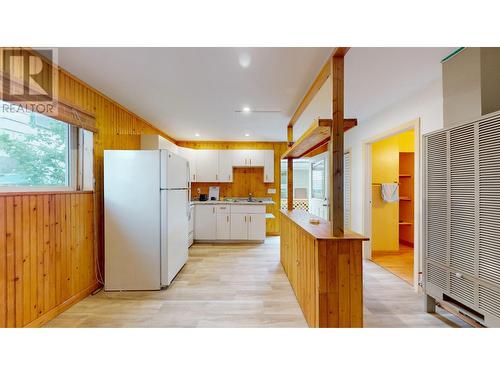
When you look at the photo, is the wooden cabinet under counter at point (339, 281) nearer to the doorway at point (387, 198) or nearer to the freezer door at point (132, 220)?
the freezer door at point (132, 220)

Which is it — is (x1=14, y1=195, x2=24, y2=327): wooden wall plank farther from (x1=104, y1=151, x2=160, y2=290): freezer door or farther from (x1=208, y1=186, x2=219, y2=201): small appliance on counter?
(x1=208, y1=186, x2=219, y2=201): small appliance on counter

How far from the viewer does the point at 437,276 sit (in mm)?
2105

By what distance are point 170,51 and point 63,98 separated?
50.5 inches

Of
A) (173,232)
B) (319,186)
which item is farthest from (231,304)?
(319,186)

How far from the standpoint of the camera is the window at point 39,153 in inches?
73.8

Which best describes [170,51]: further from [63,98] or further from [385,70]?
[385,70]

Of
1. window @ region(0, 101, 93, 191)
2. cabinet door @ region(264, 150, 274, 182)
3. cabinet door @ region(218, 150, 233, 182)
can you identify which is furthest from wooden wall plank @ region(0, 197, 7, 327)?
cabinet door @ region(264, 150, 274, 182)

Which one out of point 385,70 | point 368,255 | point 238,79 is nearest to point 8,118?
point 238,79

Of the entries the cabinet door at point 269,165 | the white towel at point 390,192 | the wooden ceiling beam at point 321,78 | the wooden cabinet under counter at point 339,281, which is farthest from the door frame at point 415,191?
the cabinet door at point 269,165

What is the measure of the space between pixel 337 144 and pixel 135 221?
2460 mm

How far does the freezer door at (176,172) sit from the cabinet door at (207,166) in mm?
1900

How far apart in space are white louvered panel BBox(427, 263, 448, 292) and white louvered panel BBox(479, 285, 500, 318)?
1.04ft

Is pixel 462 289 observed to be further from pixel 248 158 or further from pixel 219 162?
pixel 219 162

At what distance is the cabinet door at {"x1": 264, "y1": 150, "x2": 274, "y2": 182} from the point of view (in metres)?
5.62
